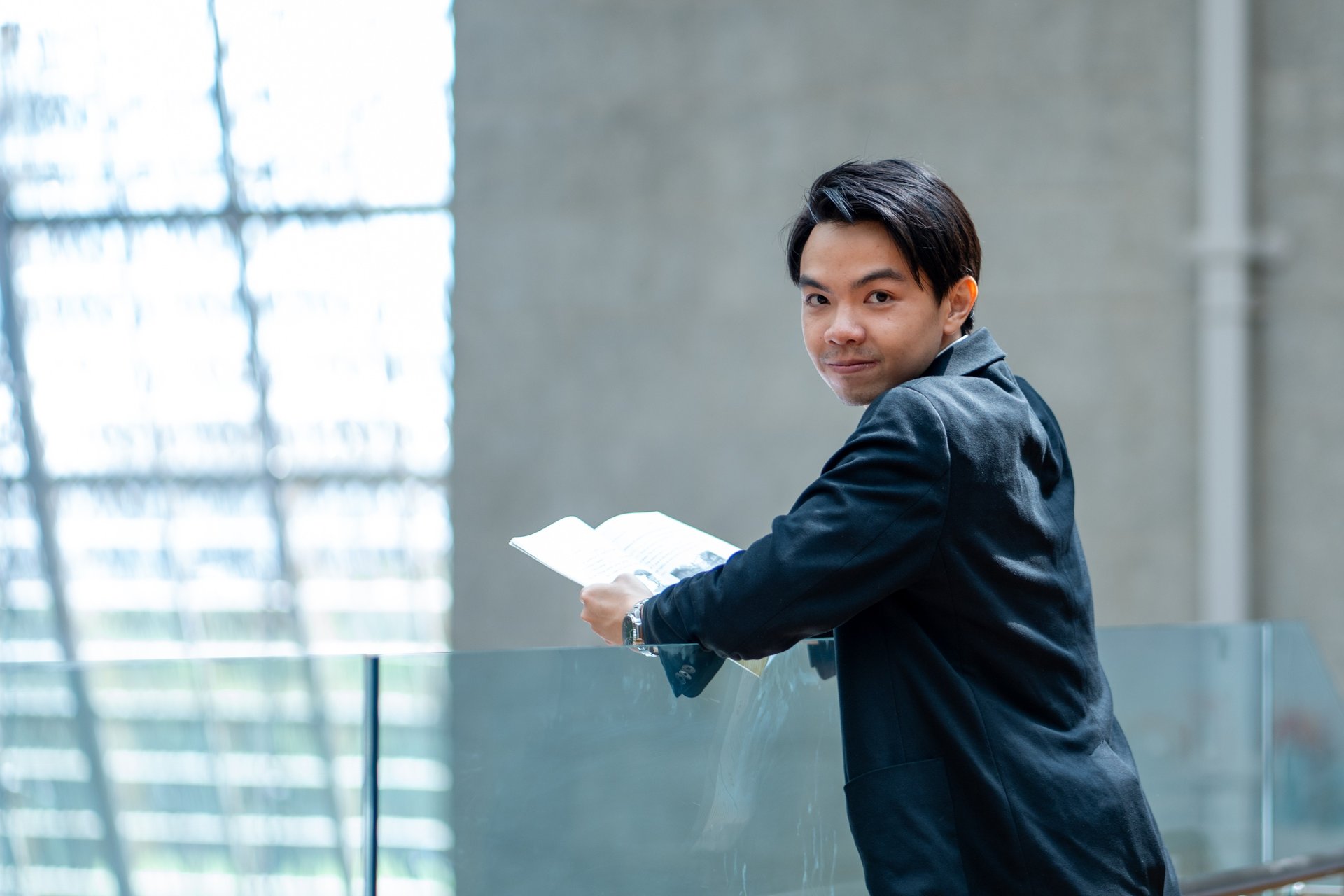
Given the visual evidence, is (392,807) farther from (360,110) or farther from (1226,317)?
(360,110)

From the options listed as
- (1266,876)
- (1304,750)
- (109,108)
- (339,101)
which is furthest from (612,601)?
(109,108)

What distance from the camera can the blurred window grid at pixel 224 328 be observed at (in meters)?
4.34

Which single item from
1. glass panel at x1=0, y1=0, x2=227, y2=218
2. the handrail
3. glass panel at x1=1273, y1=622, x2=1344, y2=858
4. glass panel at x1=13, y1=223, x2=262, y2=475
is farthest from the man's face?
glass panel at x1=0, y1=0, x2=227, y2=218

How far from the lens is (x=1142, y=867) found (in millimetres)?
954

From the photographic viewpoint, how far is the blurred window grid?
434 centimetres

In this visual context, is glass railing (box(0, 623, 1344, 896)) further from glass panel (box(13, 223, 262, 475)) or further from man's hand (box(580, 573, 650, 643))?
glass panel (box(13, 223, 262, 475))

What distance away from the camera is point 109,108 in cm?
469

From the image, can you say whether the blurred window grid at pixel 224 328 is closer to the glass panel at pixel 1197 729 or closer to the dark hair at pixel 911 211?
the glass panel at pixel 1197 729

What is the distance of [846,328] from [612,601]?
0.29 metres

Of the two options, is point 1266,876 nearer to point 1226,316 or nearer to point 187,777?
point 187,777

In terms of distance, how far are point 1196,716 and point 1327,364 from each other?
2192mm

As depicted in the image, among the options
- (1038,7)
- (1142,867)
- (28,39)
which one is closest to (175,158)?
(28,39)

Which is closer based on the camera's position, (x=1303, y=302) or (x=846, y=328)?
(x=846, y=328)

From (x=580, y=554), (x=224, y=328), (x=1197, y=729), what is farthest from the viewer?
(x=224, y=328)
